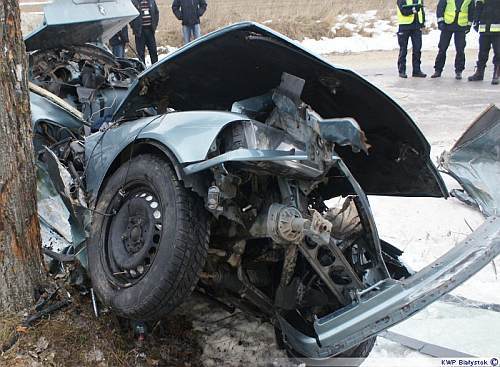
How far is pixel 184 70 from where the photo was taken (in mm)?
2936

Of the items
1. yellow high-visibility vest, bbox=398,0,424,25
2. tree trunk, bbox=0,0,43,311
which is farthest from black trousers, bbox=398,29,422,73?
tree trunk, bbox=0,0,43,311

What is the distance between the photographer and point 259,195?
2.60 m

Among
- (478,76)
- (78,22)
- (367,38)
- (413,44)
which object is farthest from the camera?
(367,38)

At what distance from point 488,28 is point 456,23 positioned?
0.89 meters

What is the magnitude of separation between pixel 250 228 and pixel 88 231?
896mm

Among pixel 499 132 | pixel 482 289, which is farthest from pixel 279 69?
pixel 482 289

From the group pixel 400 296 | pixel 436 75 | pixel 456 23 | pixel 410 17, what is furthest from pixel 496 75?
pixel 400 296

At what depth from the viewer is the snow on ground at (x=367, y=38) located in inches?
655

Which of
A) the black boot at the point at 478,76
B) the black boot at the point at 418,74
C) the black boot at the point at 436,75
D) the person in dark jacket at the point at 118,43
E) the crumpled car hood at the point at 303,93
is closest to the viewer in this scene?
the crumpled car hood at the point at 303,93

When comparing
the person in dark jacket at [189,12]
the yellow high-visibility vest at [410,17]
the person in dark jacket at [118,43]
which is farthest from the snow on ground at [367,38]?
the person in dark jacket at [118,43]

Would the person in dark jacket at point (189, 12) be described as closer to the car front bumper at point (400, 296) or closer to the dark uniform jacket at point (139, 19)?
the dark uniform jacket at point (139, 19)

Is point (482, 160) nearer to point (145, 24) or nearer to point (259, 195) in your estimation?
point (259, 195)

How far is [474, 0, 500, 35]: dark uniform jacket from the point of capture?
10.3 meters

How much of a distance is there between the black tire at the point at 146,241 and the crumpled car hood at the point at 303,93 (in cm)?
54
